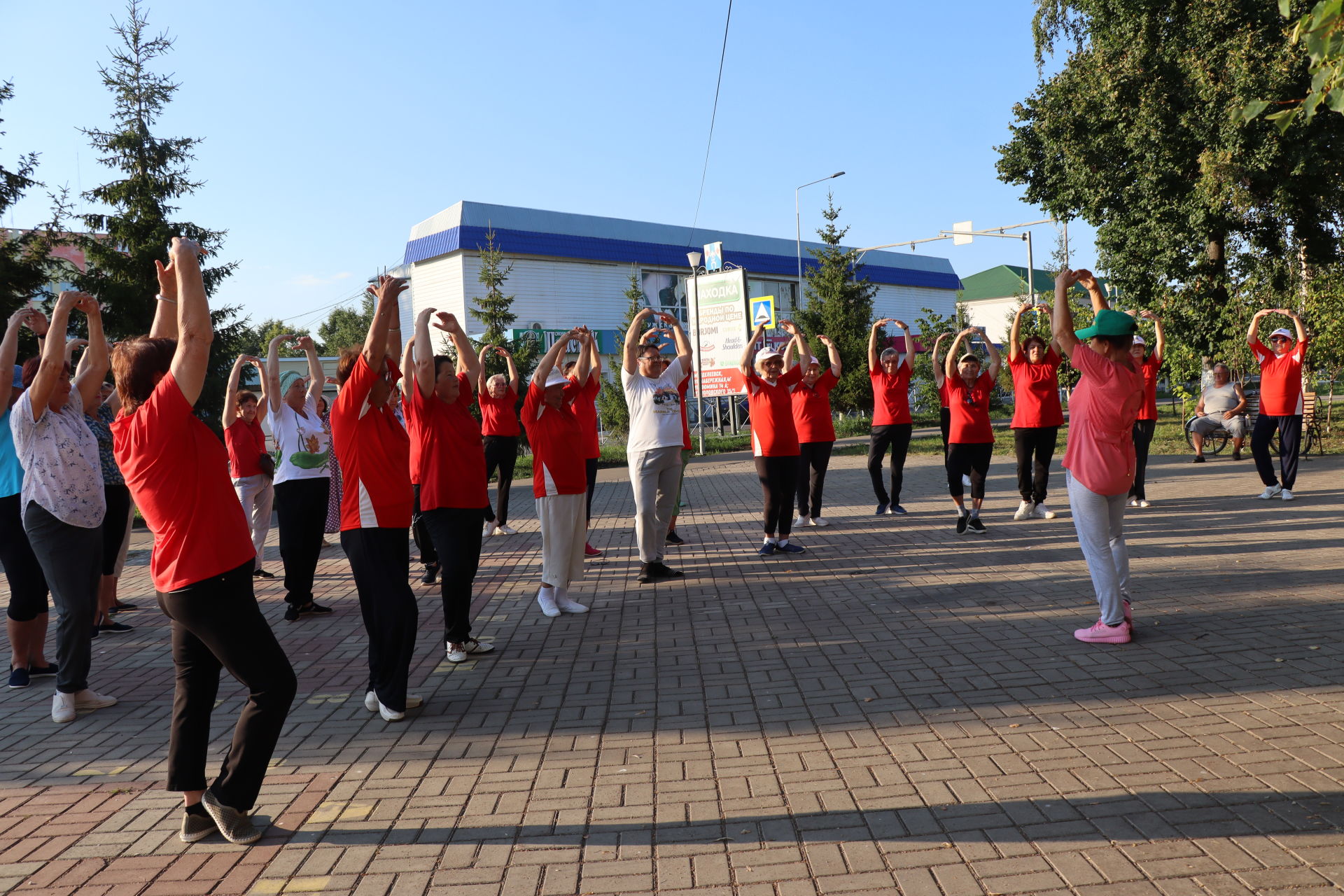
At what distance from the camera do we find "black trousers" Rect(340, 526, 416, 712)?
490cm

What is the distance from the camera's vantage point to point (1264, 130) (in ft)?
63.2

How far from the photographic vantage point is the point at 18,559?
5.79 metres

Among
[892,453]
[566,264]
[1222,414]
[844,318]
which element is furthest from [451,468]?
[566,264]

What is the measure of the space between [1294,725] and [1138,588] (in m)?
3.07

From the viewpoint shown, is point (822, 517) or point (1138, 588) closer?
point (1138, 588)

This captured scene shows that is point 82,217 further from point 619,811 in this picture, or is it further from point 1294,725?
point 1294,725

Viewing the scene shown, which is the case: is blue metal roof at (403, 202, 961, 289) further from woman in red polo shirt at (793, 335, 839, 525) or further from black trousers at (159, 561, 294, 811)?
black trousers at (159, 561, 294, 811)

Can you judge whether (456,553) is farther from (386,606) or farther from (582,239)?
(582,239)

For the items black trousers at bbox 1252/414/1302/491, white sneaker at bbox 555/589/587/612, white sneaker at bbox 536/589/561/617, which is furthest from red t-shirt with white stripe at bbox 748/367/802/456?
black trousers at bbox 1252/414/1302/491

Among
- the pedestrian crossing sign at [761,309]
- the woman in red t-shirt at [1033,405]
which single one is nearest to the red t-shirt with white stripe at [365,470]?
the woman in red t-shirt at [1033,405]

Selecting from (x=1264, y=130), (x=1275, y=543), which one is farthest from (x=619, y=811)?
(x=1264, y=130)

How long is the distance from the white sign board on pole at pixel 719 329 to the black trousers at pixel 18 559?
17.1m

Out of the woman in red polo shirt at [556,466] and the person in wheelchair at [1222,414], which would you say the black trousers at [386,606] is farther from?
the person in wheelchair at [1222,414]

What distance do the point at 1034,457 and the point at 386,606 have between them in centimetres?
867
